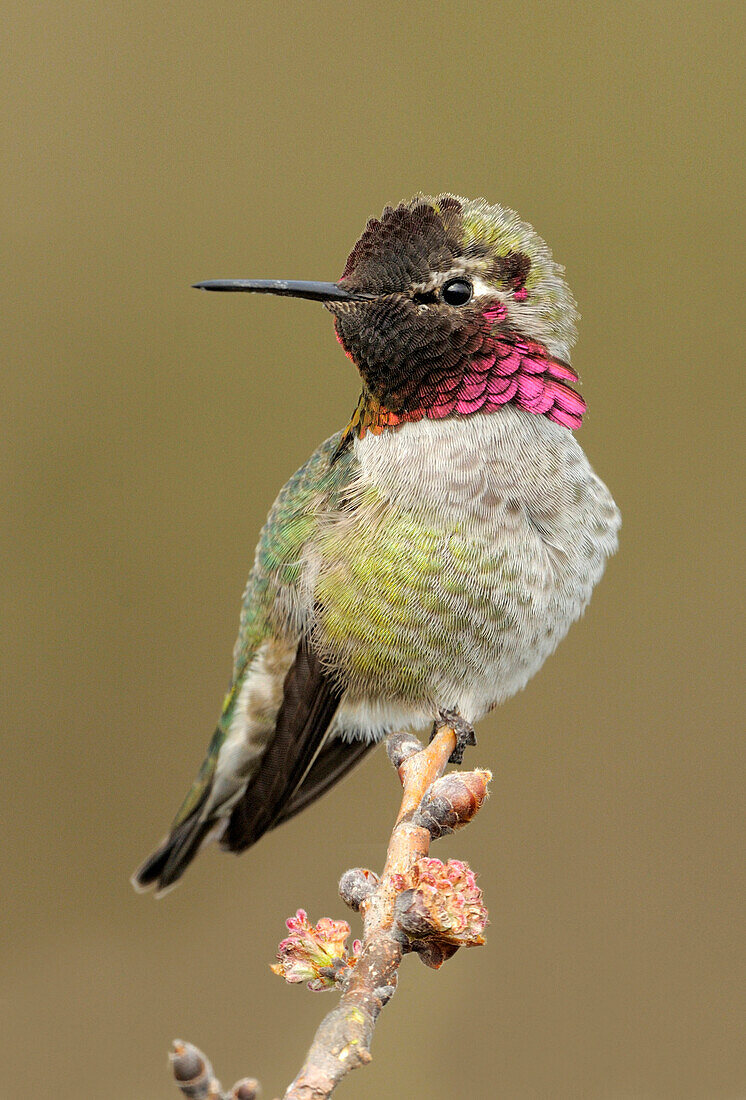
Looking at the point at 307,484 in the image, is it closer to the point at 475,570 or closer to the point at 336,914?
the point at 475,570

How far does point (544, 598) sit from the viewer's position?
2.63 m

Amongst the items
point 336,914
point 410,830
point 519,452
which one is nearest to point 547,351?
point 519,452

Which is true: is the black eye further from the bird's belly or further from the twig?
the twig

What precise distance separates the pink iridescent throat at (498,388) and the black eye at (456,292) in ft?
0.20

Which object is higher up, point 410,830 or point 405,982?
point 405,982

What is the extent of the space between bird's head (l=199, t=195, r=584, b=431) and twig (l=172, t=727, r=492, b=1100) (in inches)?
37.6

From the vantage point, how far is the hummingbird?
2.54 m

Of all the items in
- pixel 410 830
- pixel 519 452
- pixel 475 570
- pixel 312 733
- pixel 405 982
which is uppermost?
pixel 519 452

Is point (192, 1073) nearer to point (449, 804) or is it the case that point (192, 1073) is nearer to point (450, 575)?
point (449, 804)

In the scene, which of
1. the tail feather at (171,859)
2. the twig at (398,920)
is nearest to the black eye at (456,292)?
the twig at (398,920)

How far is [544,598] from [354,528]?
1.59 ft

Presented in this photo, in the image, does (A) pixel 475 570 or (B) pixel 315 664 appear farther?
(B) pixel 315 664

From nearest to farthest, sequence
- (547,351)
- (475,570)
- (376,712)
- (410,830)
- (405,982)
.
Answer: (410,830)
(475,570)
(547,351)
(376,712)
(405,982)

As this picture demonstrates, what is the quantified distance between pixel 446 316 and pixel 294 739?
44.8 inches
